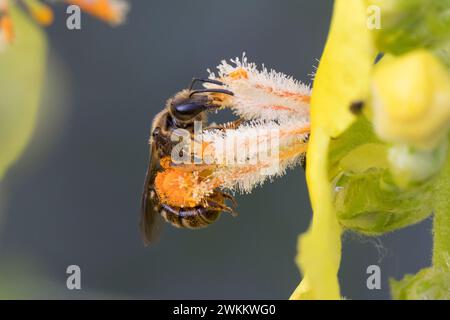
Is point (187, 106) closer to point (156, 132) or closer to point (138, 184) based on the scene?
point (156, 132)

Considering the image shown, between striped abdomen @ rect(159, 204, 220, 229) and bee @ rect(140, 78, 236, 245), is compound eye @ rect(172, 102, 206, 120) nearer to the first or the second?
bee @ rect(140, 78, 236, 245)

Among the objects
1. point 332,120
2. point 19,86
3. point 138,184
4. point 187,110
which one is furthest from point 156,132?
point 138,184

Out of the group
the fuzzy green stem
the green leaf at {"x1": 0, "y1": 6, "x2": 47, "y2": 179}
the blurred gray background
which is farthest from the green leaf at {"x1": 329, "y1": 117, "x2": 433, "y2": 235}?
the blurred gray background

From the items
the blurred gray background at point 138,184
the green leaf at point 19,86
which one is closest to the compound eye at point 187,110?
the green leaf at point 19,86

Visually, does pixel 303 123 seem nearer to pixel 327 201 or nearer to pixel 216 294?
pixel 327 201

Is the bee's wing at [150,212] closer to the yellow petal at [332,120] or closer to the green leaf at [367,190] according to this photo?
the green leaf at [367,190]

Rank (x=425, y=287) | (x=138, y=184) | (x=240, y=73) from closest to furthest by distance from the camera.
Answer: (x=425, y=287), (x=240, y=73), (x=138, y=184)
